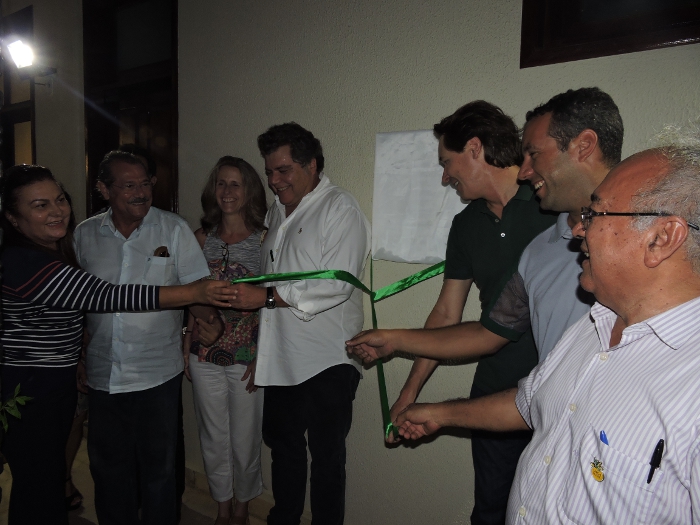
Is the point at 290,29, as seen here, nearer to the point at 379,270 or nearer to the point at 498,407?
the point at 379,270

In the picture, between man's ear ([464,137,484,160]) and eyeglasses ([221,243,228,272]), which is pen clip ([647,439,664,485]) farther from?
eyeglasses ([221,243,228,272])

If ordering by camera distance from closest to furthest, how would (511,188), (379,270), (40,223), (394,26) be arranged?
(511,188) → (40,223) → (394,26) → (379,270)

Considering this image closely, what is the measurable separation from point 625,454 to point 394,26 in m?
2.27

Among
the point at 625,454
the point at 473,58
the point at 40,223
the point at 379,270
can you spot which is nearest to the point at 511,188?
the point at 473,58

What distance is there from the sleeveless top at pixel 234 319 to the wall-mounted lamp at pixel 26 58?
3.11m

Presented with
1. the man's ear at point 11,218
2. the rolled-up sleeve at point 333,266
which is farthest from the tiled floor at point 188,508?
the man's ear at point 11,218

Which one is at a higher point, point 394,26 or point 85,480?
point 394,26

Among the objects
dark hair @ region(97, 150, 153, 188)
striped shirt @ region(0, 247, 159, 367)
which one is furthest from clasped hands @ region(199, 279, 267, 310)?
dark hair @ region(97, 150, 153, 188)

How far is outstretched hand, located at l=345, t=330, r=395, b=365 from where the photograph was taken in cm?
215

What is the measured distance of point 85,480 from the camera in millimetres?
3666

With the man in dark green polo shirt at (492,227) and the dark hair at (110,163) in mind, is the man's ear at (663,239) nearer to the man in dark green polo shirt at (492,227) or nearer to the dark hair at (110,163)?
the man in dark green polo shirt at (492,227)

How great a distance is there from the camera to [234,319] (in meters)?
2.87

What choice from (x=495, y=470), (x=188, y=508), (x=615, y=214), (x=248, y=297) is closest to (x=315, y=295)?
(x=248, y=297)

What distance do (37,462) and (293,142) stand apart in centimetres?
198
